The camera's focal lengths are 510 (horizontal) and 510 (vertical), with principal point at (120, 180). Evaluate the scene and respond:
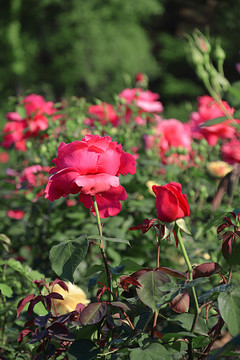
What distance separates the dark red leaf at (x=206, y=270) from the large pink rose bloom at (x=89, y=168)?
0.66 feet

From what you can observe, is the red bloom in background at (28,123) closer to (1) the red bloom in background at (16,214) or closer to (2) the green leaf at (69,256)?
(1) the red bloom in background at (16,214)

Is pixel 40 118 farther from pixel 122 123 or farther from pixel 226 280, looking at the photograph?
pixel 226 280

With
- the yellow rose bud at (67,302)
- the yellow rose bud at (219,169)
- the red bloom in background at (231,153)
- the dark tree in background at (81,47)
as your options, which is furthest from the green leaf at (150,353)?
the dark tree in background at (81,47)

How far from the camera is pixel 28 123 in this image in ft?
7.15

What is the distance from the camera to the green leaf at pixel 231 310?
71 cm

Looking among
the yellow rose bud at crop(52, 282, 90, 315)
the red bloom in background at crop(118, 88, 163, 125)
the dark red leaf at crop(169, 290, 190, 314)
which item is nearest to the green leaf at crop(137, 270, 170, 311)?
the dark red leaf at crop(169, 290, 190, 314)

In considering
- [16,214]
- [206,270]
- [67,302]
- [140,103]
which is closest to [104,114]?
[140,103]

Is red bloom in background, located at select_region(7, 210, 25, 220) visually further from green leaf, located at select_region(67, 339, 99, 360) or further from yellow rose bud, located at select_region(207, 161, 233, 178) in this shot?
green leaf, located at select_region(67, 339, 99, 360)

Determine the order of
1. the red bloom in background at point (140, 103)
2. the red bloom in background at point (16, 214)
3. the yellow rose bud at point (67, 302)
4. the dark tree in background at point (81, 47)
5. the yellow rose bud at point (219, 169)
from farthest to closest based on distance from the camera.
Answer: the dark tree in background at point (81, 47)
the red bloom in background at point (140, 103)
the red bloom in background at point (16, 214)
the yellow rose bud at point (219, 169)
the yellow rose bud at point (67, 302)

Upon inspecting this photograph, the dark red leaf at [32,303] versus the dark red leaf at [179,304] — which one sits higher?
the dark red leaf at [179,304]

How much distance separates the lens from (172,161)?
7.59 feet

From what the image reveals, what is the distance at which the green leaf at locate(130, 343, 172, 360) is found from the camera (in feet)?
2.38

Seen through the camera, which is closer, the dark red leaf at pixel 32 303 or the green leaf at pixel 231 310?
the green leaf at pixel 231 310

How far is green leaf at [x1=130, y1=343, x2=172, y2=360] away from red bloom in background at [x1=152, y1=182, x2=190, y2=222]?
0.20 metres
